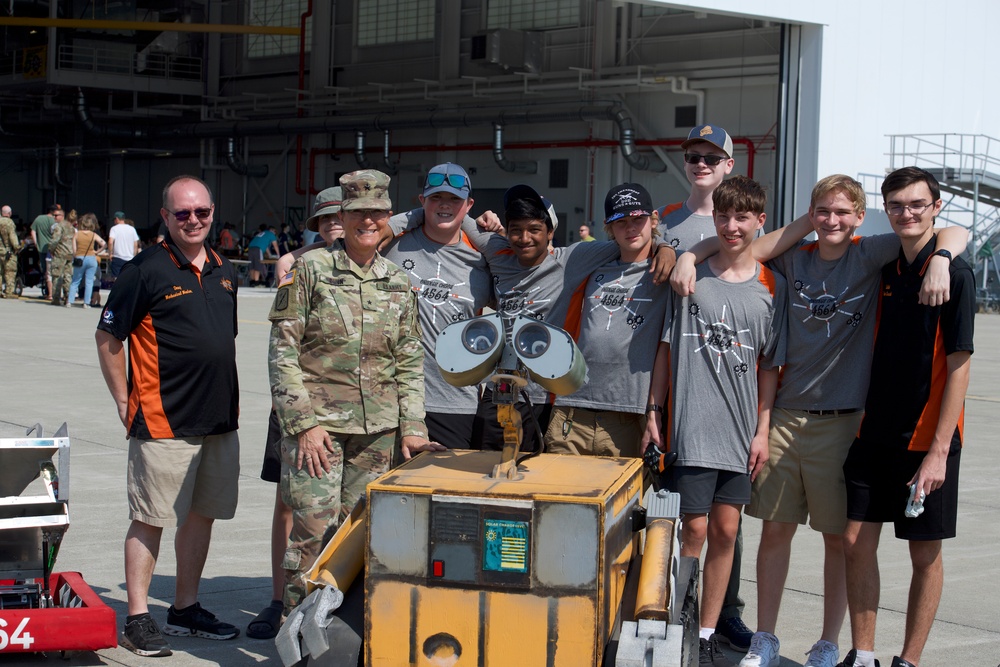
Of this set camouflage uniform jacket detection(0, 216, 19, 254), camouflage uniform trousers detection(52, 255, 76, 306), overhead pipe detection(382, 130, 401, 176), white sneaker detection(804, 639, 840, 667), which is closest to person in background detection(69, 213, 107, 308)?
camouflage uniform trousers detection(52, 255, 76, 306)

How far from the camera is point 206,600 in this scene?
5.41 m

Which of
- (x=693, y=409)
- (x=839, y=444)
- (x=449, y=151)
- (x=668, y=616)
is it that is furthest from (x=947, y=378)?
(x=449, y=151)

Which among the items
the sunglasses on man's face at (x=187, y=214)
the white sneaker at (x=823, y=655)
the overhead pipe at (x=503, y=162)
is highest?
the overhead pipe at (x=503, y=162)

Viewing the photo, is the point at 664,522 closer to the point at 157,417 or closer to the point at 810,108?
the point at 157,417

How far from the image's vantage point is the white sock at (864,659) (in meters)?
4.48

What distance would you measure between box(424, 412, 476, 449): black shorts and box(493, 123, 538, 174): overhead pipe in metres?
27.9

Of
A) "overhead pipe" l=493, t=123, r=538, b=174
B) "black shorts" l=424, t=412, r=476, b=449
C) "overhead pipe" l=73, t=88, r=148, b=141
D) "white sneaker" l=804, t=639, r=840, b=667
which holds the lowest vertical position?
"white sneaker" l=804, t=639, r=840, b=667

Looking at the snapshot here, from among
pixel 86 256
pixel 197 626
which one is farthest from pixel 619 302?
pixel 86 256

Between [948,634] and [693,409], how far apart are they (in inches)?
70.2

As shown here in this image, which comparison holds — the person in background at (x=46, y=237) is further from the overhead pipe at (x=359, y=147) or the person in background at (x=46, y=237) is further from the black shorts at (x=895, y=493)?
the black shorts at (x=895, y=493)

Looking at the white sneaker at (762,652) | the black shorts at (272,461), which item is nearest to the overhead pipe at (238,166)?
the black shorts at (272,461)

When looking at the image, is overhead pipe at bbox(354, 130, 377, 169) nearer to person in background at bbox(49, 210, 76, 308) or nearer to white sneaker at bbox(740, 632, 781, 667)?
person in background at bbox(49, 210, 76, 308)

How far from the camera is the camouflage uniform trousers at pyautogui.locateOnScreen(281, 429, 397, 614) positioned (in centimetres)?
436

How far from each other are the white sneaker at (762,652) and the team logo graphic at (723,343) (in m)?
1.06
